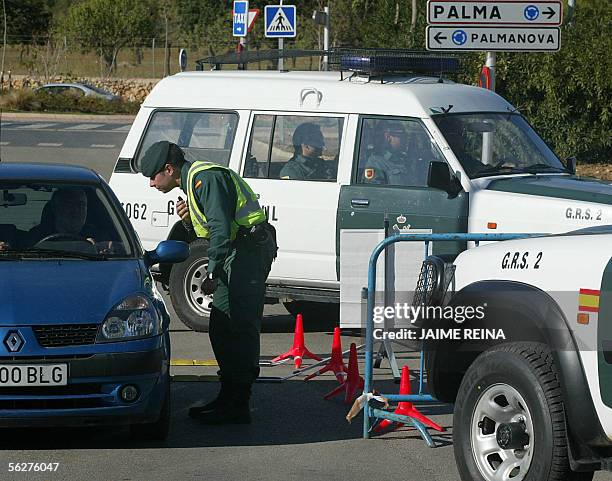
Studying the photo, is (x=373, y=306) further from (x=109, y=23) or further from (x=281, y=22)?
(x=109, y=23)

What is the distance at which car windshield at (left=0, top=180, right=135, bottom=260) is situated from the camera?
781 cm

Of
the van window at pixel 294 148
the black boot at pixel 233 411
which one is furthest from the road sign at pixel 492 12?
the black boot at pixel 233 411

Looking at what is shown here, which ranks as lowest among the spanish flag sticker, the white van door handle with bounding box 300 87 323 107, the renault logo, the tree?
the renault logo

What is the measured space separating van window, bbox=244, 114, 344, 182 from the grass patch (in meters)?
38.0

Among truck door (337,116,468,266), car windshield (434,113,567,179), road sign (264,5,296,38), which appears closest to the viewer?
truck door (337,116,468,266)

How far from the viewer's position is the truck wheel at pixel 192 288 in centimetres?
1106

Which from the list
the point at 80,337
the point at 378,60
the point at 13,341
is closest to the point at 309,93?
the point at 378,60

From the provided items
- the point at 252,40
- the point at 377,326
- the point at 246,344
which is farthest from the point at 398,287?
the point at 252,40

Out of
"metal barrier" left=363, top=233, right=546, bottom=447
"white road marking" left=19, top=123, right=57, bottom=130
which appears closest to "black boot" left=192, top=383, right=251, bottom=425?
"metal barrier" left=363, top=233, right=546, bottom=447

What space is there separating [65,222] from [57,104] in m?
41.7

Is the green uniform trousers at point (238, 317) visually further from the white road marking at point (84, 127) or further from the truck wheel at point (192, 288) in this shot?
the white road marking at point (84, 127)

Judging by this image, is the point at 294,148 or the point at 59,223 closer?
the point at 59,223

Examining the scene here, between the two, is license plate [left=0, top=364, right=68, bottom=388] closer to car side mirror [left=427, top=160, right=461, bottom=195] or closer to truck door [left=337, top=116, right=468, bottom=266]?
truck door [left=337, top=116, right=468, bottom=266]

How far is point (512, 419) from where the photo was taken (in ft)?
19.6
